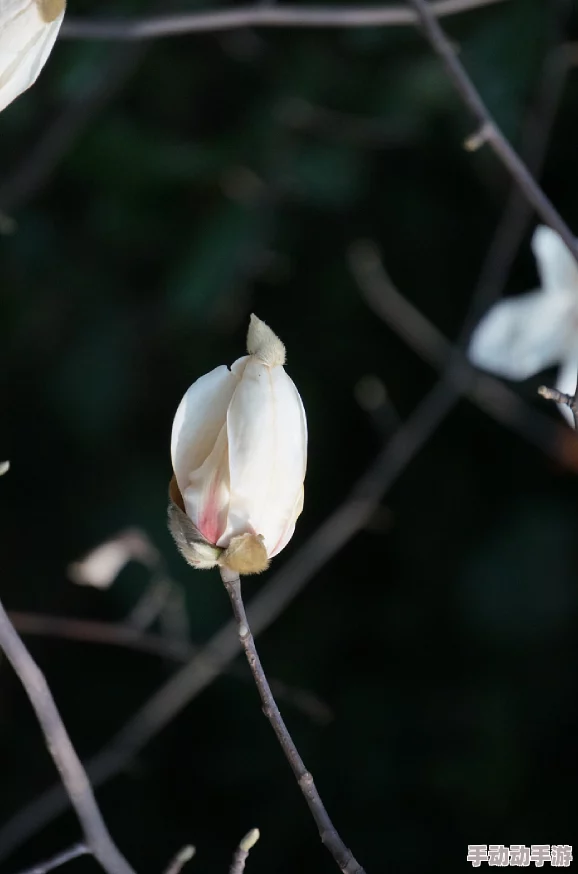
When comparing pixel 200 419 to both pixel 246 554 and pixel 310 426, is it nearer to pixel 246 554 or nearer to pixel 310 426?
pixel 246 554

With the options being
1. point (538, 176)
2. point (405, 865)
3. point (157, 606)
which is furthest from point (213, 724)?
point (538, 176)

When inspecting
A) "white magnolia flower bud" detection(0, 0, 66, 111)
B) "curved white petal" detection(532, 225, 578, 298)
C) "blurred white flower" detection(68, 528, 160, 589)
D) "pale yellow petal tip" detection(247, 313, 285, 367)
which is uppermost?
"curved white petal" detection(532, 225, 578, 298)

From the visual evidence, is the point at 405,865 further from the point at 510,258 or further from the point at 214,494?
the point at 214,494

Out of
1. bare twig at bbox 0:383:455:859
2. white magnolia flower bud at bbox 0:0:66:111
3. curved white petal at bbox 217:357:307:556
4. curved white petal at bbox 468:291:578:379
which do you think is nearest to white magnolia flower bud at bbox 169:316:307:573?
curved white petal at bbox 217:357:307:556

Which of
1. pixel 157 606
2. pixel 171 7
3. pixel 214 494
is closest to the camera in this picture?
pixel 214 494

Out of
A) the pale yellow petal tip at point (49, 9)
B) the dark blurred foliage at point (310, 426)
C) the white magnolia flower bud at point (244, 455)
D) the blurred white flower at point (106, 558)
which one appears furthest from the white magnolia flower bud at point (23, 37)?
the dark blurred foliage at point (310, 426)

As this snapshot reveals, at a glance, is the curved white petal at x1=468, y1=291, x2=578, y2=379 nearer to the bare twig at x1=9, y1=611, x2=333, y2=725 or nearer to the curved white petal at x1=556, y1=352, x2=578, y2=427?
the curved white petal at x1=556, y1=352, x2=578, y2=427
